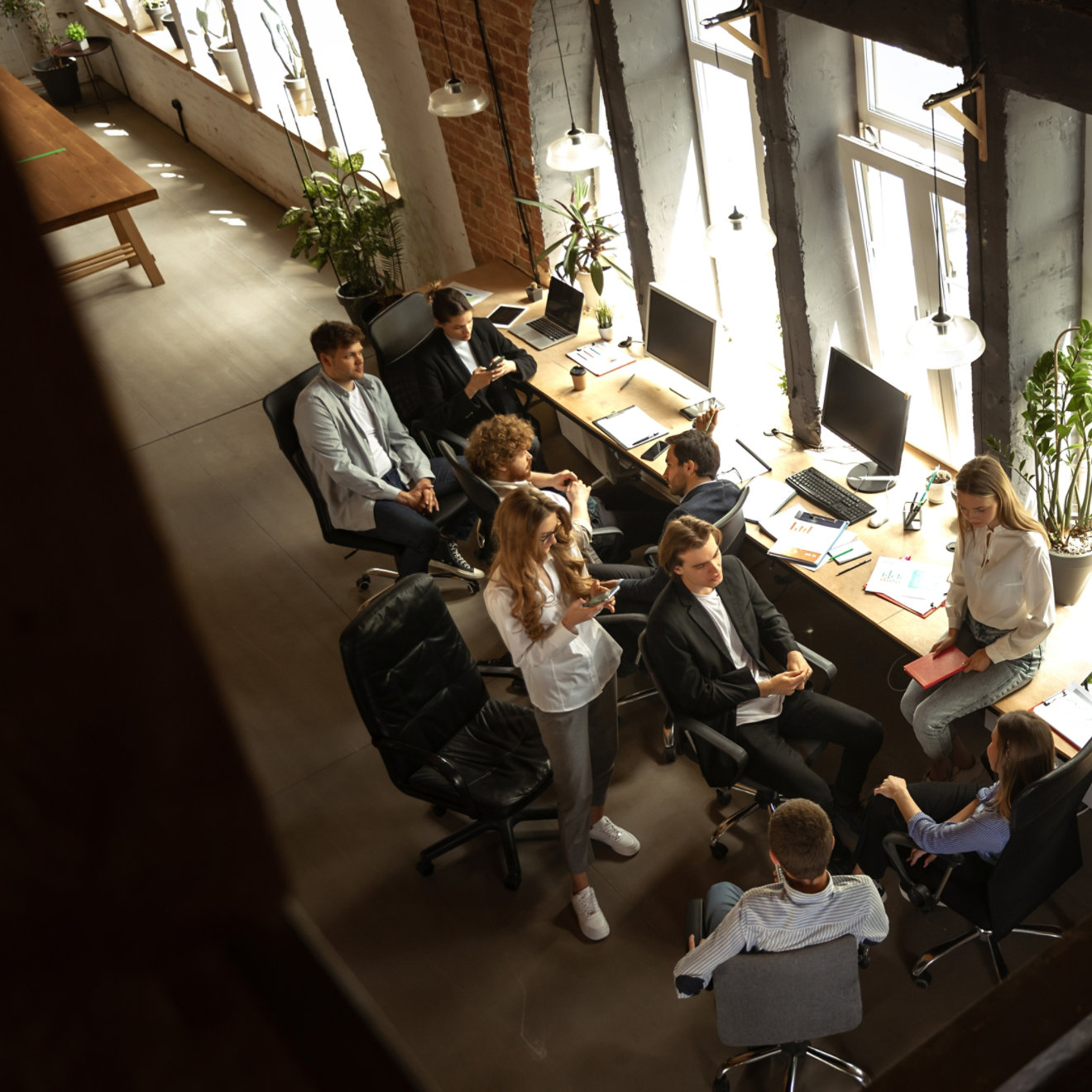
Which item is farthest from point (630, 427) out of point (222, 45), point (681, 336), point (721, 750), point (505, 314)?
point (222, 45)

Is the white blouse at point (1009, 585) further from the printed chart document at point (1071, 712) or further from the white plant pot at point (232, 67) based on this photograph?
the white plant pot at point (232, 67)

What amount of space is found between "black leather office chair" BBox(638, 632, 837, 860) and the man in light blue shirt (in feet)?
6.29

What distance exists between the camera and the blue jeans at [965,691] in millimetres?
4176

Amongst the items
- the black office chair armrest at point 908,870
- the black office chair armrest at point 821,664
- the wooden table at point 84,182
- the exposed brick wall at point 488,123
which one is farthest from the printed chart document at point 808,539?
the wooden table at point 84,182

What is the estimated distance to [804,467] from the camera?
219 inches

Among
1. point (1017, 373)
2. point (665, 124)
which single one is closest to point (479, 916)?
point (1017, 373)

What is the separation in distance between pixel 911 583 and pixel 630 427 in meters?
1.89

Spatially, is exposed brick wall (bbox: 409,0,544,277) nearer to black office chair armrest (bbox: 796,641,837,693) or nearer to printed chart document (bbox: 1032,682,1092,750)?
black office chair armrest (bbox: 796,641,837,693)

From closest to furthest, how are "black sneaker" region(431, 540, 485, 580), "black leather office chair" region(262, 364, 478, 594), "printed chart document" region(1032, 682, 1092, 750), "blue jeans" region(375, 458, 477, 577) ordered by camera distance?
1. "printed chart document" region(1032, 682, 1092, 750)
2. "black leather office chair" region(262, 364, 478, 594)
3. "blue jeans" region(375, 458, 477, 577)
4. "black sneaker" region(431, 540, 485, 580)

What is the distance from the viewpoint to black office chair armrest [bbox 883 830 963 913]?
3.81m

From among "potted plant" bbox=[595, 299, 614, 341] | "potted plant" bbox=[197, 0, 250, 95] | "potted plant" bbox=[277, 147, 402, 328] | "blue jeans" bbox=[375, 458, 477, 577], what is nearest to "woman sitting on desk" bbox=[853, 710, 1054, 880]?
"blue jeans" bbox=[375, 458, 477, 577]

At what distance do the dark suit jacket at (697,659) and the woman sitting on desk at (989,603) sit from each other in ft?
2.41

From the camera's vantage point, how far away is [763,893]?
3303mm

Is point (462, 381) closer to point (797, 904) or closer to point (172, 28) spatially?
point (797, 904)
